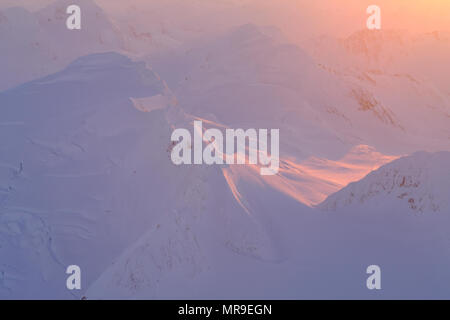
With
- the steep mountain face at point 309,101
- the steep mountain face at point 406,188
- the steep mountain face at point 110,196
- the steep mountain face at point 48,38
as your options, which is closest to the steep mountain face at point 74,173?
the steep mountain face at point 110,196

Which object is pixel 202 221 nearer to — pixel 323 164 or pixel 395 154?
pixel 323 164

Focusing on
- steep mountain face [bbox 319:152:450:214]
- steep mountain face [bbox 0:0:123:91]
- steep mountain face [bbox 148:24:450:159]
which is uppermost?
steep mountain face [bbox 0:0:123:91]

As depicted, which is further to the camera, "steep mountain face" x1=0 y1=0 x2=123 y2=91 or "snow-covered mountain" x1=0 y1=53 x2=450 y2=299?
"steep mountain face" x1=0 y1=0 x2=123 y2=91

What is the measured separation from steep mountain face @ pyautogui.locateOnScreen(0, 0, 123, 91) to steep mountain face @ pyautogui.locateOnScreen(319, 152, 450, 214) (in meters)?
49.6

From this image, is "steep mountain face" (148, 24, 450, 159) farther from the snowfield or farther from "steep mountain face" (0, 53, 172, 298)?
"steep mountain face" (0, 53, 172, 298)

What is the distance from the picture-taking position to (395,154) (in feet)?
74.9

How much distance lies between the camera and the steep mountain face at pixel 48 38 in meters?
55.4

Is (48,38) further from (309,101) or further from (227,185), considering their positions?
(227,185)

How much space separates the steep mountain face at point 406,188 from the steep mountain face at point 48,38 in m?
49.6

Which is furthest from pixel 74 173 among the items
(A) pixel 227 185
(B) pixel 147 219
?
(A) pixel 227 185

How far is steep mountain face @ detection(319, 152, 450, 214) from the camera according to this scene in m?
10.9

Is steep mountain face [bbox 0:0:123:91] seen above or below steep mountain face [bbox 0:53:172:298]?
above

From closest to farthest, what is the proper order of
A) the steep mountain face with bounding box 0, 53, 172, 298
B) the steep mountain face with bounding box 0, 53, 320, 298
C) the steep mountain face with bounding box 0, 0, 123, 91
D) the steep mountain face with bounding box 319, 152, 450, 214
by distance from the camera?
the steep mountain face with bounding box 319, 152, 450, 214, the steep mountain face with bounding box 0, 53, 320, 298, the steep mountain face with bounding box 0, 53, 172, 298, the steep mountain face with bounding box 0, 0, 123, 91

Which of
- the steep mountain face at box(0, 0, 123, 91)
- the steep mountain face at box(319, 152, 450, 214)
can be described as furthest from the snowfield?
the steep mountain face at box(0, 0, 123, 91)
